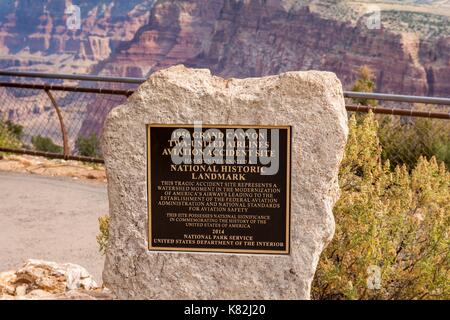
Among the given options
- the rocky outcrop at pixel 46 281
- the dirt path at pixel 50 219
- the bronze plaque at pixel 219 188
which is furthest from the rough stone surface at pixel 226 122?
the dirt path at pixel 50 219

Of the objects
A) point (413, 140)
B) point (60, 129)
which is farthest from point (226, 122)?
point (60, 129)

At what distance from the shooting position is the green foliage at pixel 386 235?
143 inches

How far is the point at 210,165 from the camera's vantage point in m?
3.57

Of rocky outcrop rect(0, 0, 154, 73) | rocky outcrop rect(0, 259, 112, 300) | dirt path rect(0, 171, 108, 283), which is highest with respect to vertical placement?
rocky outcrop rect(0, 259, 112, 300)

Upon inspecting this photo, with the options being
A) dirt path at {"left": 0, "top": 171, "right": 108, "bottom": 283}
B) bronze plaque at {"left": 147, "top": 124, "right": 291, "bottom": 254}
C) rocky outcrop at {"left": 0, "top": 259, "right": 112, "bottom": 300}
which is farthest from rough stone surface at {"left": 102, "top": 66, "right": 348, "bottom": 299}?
dirt path at {"left": 0, "top": 171, "right": 108, "bottom": 283}

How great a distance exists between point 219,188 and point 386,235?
95 cm

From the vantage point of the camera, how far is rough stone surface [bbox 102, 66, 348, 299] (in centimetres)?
346

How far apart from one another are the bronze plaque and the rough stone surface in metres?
0.05

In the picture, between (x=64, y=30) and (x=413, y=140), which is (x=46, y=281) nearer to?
(x=413, y=140)

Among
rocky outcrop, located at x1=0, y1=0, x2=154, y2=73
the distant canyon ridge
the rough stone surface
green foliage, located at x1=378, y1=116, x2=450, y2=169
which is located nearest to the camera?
the rough stone surface

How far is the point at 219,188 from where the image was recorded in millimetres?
3564

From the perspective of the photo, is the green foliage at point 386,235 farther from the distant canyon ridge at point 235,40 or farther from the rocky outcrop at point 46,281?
the distant canyon ridge at point 235,40

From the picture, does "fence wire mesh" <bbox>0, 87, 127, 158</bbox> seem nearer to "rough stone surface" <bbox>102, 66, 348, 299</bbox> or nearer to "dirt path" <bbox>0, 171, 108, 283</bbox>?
"dirt path" <bbox>0, 171, 108, 283</bbox>

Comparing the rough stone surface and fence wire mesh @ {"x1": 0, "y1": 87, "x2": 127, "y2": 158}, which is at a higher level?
the rough stone surface
